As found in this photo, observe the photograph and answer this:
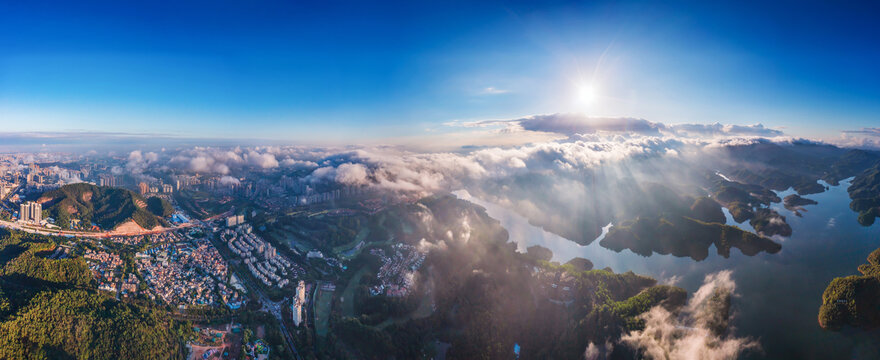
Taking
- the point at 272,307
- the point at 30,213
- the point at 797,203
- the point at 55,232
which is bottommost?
the point at 272,307

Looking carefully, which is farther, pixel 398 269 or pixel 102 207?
pixel 102 207

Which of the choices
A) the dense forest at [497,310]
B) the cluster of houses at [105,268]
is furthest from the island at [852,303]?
the cluster of houses at [105,268]

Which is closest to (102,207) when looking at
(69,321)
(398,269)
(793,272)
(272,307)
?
(69,321)

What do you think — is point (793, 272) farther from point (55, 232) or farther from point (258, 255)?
point (55, 232)

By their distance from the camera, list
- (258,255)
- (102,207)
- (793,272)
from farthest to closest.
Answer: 1. (102,207)
2. (258,255)
3. (793,272)

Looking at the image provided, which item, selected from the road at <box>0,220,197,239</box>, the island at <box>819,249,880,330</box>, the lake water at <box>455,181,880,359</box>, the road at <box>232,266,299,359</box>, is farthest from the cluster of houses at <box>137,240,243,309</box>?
the island at <box>819,249,880,330</box>

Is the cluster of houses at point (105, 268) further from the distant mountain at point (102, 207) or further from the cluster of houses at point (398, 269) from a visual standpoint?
the cluster of houses at point (398, 269)

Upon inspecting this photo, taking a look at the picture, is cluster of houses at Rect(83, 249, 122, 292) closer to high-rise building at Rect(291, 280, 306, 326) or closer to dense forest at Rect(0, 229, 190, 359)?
dense forest at Rect(0, 229, 190, 359)
